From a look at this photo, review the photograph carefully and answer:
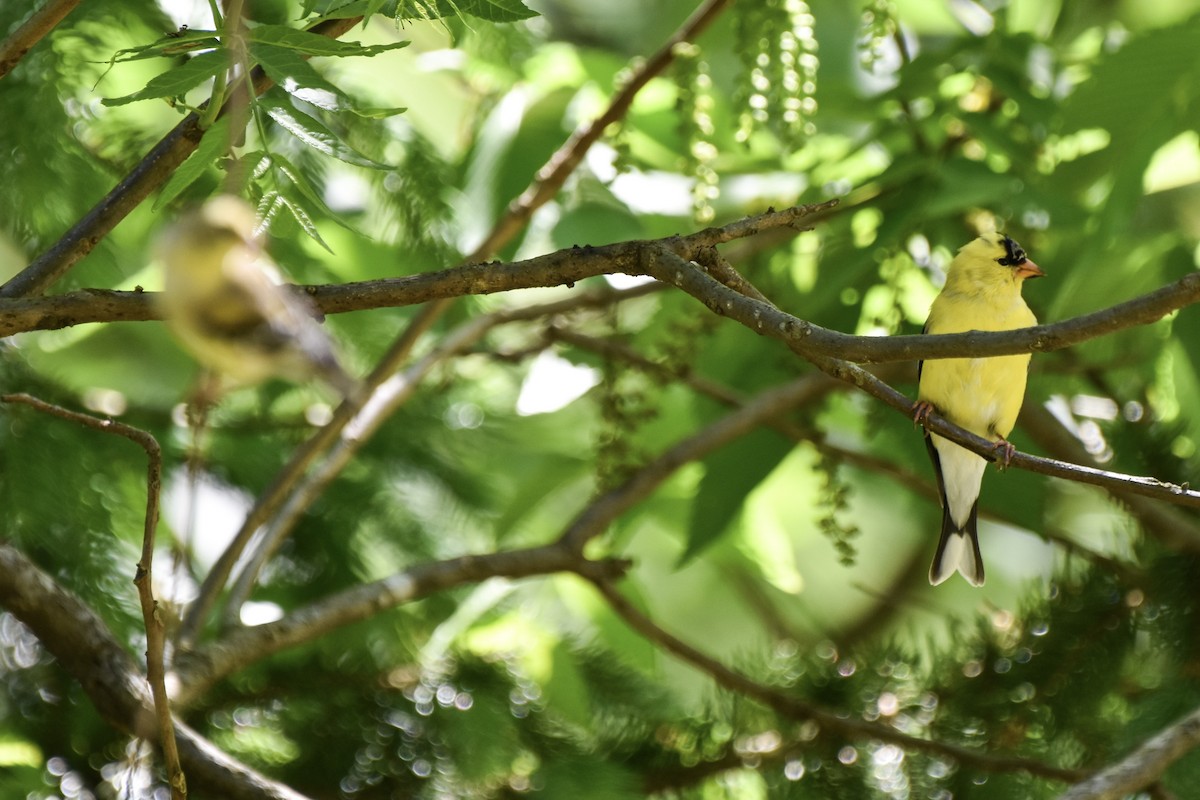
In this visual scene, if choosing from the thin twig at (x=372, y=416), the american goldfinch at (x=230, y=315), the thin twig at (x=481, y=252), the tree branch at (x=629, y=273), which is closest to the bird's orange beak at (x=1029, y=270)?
the thin twig at (x=372, y=416)

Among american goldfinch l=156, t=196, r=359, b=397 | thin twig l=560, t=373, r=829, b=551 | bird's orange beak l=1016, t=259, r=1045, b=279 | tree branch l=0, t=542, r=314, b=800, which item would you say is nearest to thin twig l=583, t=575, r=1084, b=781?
thin twig l=560, t=373, r=829, b=551

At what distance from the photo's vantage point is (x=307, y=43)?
A: 1.12 meters

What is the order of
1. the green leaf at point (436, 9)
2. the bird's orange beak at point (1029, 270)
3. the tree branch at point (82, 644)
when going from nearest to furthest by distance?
1. the green leaf at point (436, 9)
2. the tree branch at point (82, 644)
3. the bird's orange beak at point (1029, 270)

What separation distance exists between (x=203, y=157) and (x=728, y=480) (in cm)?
149

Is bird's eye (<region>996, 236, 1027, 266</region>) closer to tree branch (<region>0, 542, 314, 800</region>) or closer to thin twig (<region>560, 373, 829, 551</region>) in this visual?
thin twig (<region>560, 373, 829, 551</region>)

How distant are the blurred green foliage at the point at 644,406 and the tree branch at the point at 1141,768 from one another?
0.94 ft

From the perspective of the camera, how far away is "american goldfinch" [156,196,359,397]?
0.72 metres

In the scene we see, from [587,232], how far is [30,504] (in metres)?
1.09

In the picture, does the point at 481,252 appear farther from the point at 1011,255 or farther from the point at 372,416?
the point at 1011,255

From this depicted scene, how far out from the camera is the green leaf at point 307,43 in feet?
3.59

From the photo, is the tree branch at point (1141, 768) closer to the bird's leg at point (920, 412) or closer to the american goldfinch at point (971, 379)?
the bird's leg at point (920, 412)

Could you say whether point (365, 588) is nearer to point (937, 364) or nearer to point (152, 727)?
point (152, 727)

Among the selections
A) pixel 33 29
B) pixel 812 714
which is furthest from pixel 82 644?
pixel 812 714

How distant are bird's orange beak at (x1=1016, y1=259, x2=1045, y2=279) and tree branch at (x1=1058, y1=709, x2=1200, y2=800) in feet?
3.10
